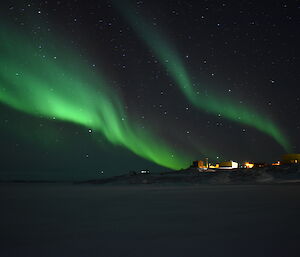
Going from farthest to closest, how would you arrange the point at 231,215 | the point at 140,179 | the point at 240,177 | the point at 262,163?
the point at 262,163 → the point at 140,179 → the point at 240,177 → the point at 231,215

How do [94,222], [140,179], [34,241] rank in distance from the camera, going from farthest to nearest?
[140,179] < [94,222] < [34,241]

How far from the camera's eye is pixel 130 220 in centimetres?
1334

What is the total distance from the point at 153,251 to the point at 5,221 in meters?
8.45

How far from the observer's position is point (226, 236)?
9.55 meters

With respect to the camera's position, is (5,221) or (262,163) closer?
(5,221)

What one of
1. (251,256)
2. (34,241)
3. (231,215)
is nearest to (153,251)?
(251,256)

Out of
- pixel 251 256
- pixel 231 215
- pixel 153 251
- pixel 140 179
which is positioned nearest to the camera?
pixel 251 256

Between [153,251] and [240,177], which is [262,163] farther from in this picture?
[153,251]

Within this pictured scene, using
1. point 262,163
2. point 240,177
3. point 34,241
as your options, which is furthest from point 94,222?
point 262,163

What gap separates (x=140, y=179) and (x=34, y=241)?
7220 centimetres

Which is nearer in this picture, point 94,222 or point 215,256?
point 215,256

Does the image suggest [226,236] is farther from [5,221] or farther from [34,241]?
[5,221]

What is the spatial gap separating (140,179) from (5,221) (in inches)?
2673

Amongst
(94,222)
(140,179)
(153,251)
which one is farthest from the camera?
(140,179)
